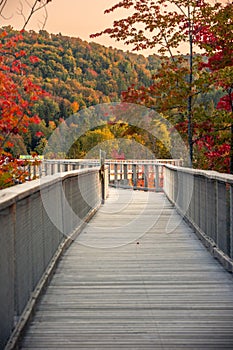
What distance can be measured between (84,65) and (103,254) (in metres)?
78.7

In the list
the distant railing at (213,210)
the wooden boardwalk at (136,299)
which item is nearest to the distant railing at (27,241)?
the wooden boardwalk at (136,299)

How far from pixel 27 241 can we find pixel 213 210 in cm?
435

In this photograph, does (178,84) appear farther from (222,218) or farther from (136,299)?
(136,299)

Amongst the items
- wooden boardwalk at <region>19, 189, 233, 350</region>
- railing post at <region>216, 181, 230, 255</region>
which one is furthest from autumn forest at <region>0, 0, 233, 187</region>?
railing post at <region>216, 181, 230, 255</region>

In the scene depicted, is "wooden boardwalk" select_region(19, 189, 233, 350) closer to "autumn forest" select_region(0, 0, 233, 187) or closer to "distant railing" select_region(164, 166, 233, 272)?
"distant railing" select_region(164, 166, 233, 272)

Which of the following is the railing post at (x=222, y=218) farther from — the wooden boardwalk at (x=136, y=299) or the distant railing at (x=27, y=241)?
the distant railing at (x=27, y=241)

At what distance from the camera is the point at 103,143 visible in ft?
279

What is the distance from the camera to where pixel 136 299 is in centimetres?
711

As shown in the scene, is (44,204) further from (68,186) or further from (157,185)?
(157,185)

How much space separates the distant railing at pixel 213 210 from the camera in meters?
8.58

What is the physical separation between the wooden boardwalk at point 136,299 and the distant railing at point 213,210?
208 mm

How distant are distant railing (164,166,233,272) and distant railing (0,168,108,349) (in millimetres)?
2204

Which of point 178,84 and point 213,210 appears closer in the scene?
point 213,210

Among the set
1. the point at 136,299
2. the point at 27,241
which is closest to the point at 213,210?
the point at 136,299
